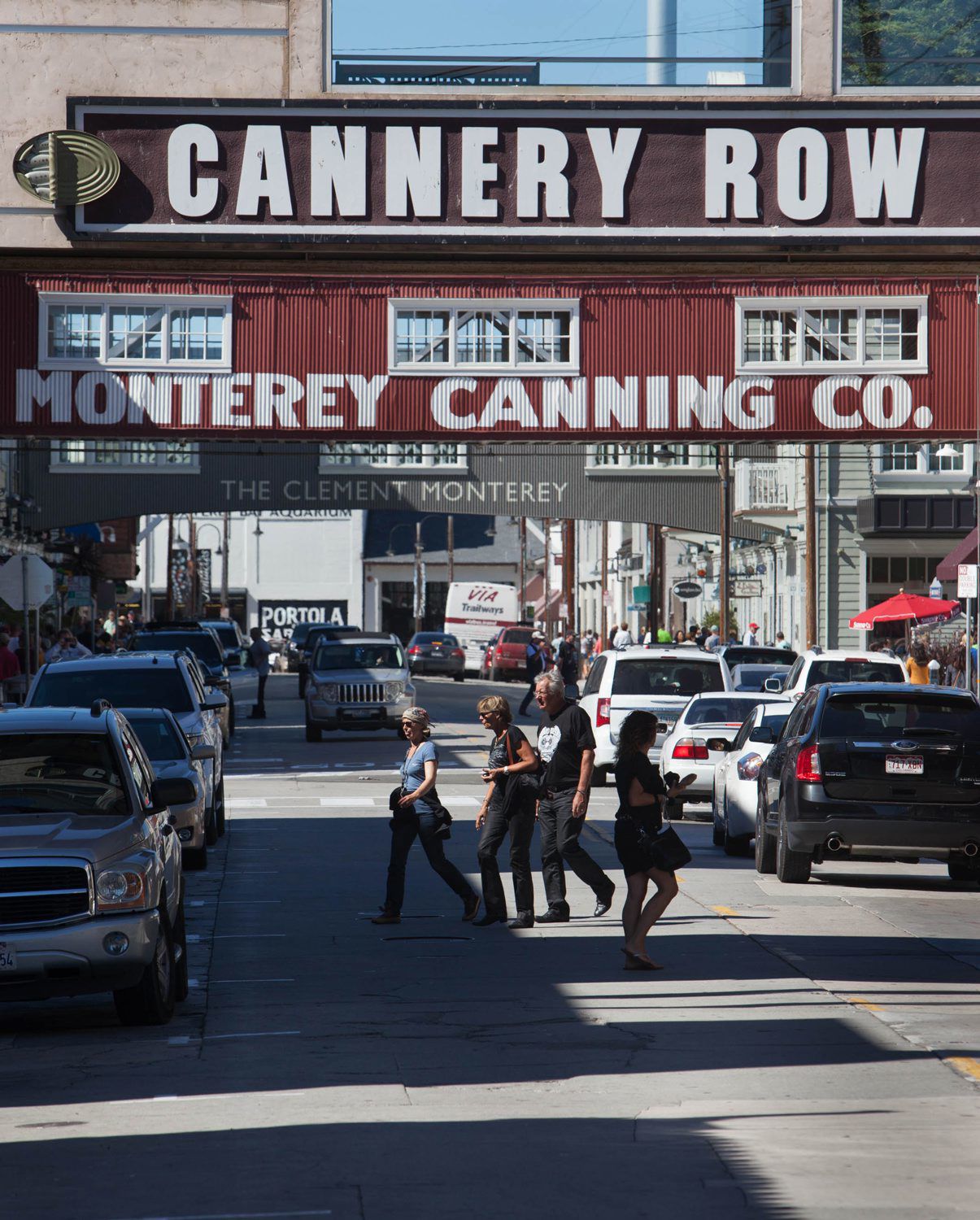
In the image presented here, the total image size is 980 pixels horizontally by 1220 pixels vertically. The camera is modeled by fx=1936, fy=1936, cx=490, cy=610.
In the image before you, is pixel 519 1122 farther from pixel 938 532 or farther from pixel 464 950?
pixel 938 532

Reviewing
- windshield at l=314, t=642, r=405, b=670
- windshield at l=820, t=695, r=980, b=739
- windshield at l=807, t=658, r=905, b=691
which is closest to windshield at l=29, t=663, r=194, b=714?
windshield at l=820, t=695, r=980, b=739

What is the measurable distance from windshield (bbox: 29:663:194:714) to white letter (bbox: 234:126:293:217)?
16.0 ft

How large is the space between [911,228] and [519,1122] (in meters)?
14.7

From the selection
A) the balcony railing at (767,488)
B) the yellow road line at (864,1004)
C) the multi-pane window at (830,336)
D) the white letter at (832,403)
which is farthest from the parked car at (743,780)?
the balcony railing at (767,488)

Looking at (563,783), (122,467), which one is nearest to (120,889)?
(563,783)

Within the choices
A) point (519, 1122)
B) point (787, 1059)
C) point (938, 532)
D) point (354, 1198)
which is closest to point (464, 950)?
point (787, 1059)

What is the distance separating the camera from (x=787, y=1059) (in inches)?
356

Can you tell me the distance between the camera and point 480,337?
874 inches

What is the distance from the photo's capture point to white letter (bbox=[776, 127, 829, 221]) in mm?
19984

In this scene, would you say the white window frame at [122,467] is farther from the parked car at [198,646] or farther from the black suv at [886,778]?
the black suv at [886,778]

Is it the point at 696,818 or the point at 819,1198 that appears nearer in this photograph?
the point at 819,1198

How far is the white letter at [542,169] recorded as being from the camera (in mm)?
20000

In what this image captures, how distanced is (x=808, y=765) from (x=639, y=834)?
14.2 ft

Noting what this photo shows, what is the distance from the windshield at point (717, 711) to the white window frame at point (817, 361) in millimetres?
3867
